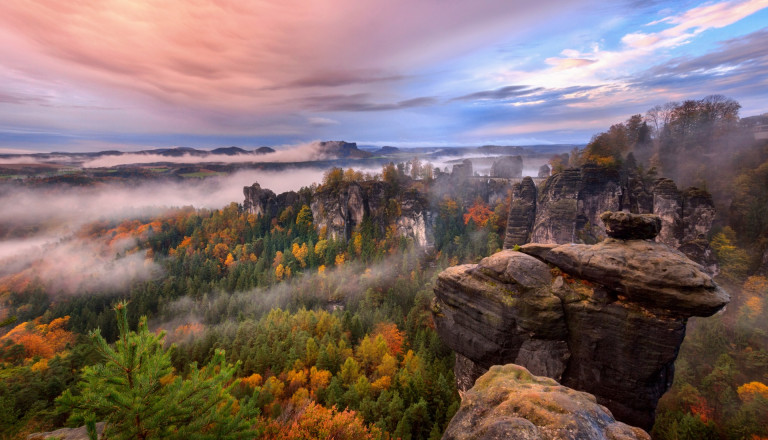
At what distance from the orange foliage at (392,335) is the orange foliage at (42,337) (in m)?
46.2

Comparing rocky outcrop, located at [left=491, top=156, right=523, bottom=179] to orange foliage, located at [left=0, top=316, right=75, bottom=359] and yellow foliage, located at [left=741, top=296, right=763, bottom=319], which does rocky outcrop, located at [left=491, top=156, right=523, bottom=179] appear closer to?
yellow foliage, located at [left=741, top=296, right=763, bottom=319]

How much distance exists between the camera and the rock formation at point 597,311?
44.9ft

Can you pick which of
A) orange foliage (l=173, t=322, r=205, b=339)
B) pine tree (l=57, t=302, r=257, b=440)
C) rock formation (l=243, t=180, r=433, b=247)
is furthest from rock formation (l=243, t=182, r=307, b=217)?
pine tree (l=57, t=302, r=257, b=440)

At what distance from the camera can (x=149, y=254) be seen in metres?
98.9

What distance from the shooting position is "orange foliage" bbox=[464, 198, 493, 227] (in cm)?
8275

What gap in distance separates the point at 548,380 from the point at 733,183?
60.1 meters

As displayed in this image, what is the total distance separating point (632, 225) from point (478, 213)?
73208mm

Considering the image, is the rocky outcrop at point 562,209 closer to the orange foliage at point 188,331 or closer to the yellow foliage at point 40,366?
the orange foliage at point 188,331

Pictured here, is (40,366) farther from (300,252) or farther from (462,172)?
(462,172)

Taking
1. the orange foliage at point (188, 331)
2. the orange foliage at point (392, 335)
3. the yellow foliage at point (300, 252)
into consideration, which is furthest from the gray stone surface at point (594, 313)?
the yellow foliage at point (300, 252)

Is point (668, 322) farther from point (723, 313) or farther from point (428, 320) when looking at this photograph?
point (723, 313)

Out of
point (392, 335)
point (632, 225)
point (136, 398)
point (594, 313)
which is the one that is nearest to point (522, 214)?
point (392, 335)

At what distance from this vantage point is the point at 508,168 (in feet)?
322

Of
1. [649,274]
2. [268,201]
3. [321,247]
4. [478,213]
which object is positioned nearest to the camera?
[649,274]
